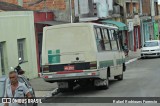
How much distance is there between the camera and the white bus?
17.8 m

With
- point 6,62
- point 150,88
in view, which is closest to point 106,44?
point 150,88

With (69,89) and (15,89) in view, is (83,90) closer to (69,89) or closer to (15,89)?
(69,89)

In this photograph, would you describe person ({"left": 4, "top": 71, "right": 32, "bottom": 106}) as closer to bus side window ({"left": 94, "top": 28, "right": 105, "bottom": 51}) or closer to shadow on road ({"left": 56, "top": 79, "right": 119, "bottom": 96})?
shadow on road ({"left": 56, "top": 79, "right": 119, "bottom": 96})

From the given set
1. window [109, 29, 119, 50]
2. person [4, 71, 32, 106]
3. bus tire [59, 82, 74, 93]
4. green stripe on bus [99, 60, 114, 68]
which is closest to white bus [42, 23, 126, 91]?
green stripe on bus [99, 60, 114, 68]

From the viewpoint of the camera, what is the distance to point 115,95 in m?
16.5

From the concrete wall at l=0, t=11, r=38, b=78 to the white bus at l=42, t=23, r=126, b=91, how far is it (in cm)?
443

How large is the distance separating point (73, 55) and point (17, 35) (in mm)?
6580

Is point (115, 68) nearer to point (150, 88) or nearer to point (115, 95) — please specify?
point (150, 88)

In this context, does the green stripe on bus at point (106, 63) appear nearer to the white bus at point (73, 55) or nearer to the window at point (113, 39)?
the white bus at point (73, 55)

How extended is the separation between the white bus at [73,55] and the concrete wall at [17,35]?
14.5ft

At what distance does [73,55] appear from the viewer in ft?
59.1

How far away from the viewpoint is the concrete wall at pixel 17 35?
22317 millimetres

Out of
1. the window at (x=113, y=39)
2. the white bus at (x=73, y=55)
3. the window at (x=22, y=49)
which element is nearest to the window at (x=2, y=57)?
the window at (x=22, y=49)

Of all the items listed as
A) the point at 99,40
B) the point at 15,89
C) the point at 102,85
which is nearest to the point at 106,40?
the point at 99,40
